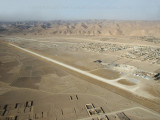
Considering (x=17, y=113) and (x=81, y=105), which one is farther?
(x=81, y=105)

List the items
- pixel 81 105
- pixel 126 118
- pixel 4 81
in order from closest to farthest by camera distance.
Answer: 1. pixel 126 118
2. pixel 81 105
3. pixel 4 81

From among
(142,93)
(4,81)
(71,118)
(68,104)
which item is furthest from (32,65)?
(142,93)

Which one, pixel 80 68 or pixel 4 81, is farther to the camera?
pixel 80 68

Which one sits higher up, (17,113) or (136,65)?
(136,65)

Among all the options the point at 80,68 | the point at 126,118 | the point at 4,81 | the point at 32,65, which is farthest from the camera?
the point at 32,65

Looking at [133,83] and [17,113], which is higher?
[133,83]

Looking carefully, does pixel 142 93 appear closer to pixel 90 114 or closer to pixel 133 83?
pixel 133 83

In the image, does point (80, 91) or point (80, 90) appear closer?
point (80, 91)

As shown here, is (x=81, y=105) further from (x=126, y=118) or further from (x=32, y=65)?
(x=32, y=65)

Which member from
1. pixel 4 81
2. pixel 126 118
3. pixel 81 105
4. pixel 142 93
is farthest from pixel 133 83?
pixel 4 81
